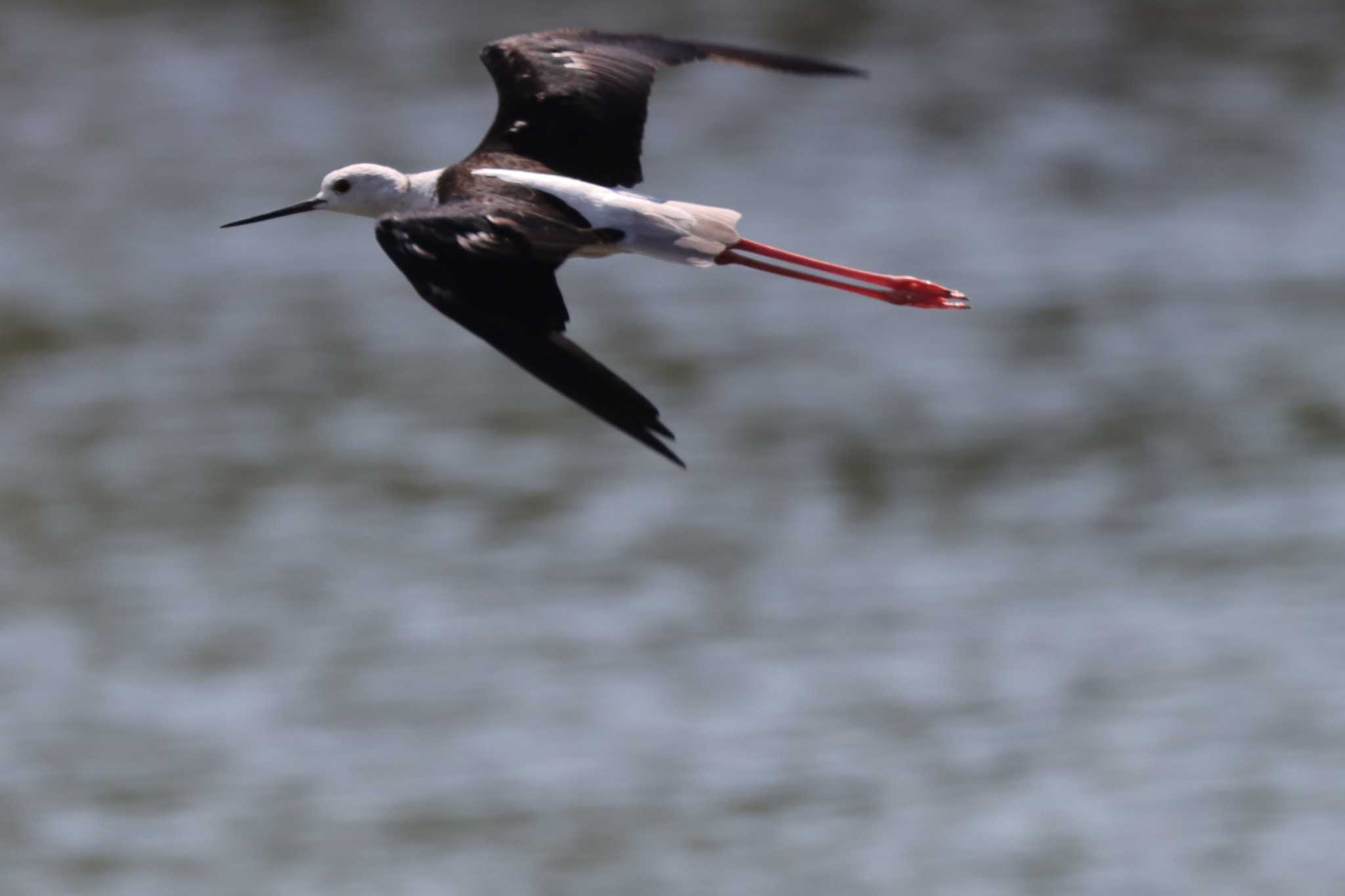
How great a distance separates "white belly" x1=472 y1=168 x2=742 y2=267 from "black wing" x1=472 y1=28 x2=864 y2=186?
38cm

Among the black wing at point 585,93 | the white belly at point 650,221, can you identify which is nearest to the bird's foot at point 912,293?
the black wing at point 585,93

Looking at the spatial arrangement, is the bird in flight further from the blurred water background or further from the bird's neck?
the blurred water background

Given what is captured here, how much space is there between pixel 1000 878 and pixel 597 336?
458cm

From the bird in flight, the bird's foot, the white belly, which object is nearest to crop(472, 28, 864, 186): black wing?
the bird in flight

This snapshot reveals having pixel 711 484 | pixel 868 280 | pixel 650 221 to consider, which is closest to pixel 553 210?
pixel 650 221

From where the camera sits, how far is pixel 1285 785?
504 inches

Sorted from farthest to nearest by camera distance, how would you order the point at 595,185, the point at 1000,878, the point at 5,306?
the point at 5,306 → the point at 1000,878 → the point at 595,185

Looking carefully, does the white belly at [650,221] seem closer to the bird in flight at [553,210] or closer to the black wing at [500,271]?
the bird in flight at [553,210]

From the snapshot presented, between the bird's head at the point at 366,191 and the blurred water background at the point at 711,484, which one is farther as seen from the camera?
the blurred water background at the point at 711,484

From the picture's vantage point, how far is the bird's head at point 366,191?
666cm

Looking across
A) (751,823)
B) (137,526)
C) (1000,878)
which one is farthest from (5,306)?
(1000,878)

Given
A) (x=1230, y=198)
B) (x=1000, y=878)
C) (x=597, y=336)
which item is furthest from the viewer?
(x=1230, y=198)

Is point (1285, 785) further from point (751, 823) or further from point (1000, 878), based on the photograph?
point (751, 823)

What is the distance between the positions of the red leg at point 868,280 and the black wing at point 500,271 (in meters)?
0.59
